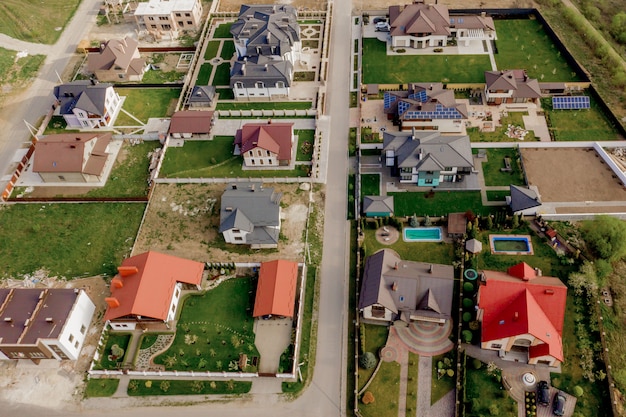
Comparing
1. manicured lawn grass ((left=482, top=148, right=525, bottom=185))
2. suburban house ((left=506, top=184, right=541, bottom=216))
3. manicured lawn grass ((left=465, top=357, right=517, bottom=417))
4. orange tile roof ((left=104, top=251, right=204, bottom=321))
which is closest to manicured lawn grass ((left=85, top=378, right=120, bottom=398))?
orange tile roof ((left=104, top=251, right=204, bottom=321))

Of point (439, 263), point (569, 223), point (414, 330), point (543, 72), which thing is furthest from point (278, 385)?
point (543, 72)

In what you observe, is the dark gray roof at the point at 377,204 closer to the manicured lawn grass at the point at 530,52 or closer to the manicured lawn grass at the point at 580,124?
the manicured lawn grass at the point at 580,124

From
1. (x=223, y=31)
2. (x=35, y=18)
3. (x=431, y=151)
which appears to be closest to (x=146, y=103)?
(x=223, y=31)

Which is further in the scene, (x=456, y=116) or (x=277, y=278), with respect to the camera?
(x=456, y=116)

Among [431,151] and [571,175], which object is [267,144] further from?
[571,175]

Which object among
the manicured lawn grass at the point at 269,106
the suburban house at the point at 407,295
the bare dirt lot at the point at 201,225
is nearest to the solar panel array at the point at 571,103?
the manicured lawn grass at the point at 269,106

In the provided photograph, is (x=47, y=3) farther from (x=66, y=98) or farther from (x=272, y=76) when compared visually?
(x=272, y=76)
